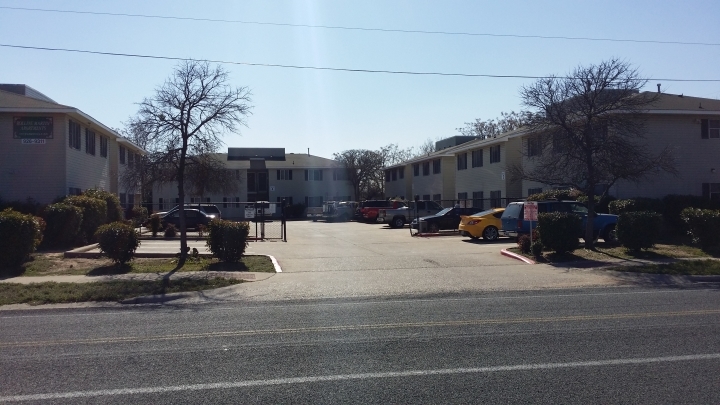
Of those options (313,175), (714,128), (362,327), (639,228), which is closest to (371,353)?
(362,327)

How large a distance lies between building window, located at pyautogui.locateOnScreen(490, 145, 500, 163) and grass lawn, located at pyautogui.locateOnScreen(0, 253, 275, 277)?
24064 millimetres

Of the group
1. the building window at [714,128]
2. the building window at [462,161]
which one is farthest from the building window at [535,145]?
the building window at [462,161]

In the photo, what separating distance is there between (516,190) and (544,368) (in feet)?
113

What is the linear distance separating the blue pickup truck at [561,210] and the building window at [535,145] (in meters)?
2.08

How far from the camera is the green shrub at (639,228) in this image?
21312 mm

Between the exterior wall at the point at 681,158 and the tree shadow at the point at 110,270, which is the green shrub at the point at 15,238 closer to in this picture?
the tree shadow at the point at 110,270

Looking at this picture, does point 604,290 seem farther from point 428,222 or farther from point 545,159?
point 428,222

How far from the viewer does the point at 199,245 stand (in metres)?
28.2

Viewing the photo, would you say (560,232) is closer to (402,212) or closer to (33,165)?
(33,165)

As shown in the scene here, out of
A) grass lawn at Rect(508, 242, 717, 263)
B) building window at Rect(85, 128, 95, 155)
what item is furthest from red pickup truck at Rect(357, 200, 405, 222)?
grass lawn at Rect(508, 242, 717, 263)

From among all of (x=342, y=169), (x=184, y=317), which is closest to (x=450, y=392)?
(x=184, y=317)

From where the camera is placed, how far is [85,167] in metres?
31.7

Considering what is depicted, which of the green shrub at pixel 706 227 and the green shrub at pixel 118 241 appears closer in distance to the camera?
the green shrub at pixel 118 241

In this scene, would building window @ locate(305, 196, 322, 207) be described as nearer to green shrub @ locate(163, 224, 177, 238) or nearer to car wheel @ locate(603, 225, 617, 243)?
green shrub @ locate(163, 224, 177, 238)
